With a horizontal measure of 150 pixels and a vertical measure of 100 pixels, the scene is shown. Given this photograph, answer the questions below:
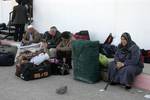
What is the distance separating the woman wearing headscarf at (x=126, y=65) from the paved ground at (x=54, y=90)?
0.20 meters

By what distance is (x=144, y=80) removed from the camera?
21.3 ft

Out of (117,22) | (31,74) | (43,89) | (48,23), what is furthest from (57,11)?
(43,89)

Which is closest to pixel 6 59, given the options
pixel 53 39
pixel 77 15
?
pixel 53 39

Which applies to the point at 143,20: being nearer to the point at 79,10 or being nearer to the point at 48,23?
the point at 79,10

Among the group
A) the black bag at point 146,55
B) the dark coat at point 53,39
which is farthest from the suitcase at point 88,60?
the dark coat at point 53,39

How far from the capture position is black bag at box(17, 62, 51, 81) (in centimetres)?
709

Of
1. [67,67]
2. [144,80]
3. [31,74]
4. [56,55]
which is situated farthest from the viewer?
[56,55]

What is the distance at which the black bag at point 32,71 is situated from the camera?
7094 mm

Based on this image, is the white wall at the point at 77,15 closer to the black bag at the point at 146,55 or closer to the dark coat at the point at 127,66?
the black bag at the point at 146,55

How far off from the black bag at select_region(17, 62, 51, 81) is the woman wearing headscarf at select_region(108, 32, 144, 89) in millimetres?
1485

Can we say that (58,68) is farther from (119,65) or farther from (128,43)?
(128,43)

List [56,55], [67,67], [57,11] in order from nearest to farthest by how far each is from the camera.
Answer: [67,67] → [56,55] → [57,11]

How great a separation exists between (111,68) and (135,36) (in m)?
2.02

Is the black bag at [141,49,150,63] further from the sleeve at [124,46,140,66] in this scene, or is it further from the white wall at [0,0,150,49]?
the sleeve at [124,46,140,66]
